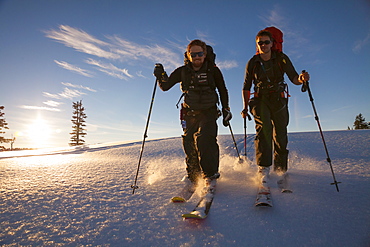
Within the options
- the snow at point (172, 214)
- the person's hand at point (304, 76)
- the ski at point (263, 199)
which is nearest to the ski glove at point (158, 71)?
the snow at point (172, 214)

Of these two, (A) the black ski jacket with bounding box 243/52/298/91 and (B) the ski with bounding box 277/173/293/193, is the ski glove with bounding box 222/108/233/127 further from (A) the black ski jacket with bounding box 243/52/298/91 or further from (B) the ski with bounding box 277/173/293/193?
(B) the ski with bounding box 277/173/293/193

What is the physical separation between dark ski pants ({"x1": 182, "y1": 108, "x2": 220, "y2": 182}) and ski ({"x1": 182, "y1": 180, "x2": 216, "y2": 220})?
25 centimetres

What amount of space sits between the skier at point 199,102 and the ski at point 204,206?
47cm

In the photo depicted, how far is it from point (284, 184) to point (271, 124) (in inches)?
36.0

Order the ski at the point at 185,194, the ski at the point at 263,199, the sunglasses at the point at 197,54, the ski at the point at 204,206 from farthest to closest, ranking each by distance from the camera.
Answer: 1. the sunglasses at the point at 197,54
2. the ski at the point at 185,194
3. the ski at the point at 263,199
4. the ski at the point at 204,206

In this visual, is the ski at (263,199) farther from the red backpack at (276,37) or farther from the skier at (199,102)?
A: the red backpack at (276,37)

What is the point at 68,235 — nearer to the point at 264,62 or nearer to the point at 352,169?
the point at 264,62

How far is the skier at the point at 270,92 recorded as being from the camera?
10.3 ft

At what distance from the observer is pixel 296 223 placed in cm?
181

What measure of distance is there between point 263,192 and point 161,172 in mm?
2099

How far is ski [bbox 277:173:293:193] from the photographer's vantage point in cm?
254

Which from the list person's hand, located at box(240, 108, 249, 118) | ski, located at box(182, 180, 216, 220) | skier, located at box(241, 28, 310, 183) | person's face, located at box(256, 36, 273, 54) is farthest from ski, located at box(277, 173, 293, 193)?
person's face, located at box(256, 36, 273, 54)

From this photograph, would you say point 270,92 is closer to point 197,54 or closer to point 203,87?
point 203,87

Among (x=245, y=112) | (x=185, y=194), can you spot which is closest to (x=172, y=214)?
(x=185, y=194)
